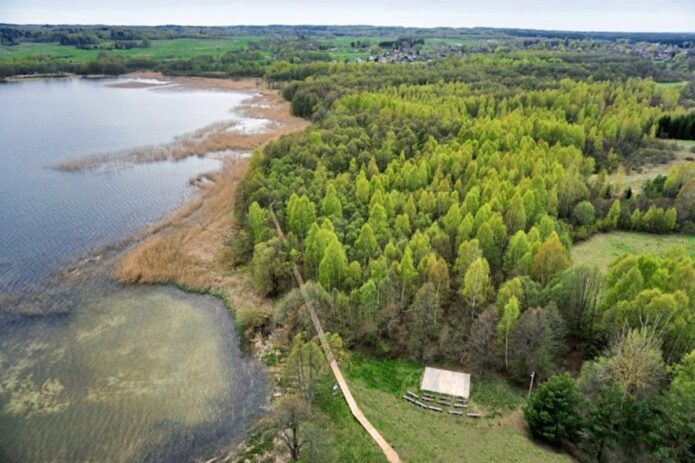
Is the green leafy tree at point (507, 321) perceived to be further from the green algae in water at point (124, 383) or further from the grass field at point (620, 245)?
the grass field at point (620, 245)

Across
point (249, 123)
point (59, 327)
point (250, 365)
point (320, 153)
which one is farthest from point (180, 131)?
point (250, 365)

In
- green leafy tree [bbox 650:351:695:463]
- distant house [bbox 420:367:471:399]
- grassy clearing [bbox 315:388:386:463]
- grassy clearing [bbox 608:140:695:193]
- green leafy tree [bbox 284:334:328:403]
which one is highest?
grassy clearing [bbox 608:140:695:193]

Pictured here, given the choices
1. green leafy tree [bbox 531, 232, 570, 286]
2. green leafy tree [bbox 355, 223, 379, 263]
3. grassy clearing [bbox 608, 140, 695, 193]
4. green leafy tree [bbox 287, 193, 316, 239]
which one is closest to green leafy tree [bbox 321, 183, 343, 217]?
green leafy tree [bbox 287, 193, 316, 239]

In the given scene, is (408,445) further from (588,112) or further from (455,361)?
(588,112)

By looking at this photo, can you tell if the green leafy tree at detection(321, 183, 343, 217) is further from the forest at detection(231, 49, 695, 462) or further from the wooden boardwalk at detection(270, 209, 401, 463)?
the wooden boardwalk at detection(270, 209, 401, 463)

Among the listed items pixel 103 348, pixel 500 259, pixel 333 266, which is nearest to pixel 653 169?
pixel 500 259

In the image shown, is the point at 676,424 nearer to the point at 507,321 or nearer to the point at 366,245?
the point at 507,321

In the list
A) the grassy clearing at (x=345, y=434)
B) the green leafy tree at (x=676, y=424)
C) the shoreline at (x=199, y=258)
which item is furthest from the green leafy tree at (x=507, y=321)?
the shoreline at (x=199, y=258)
